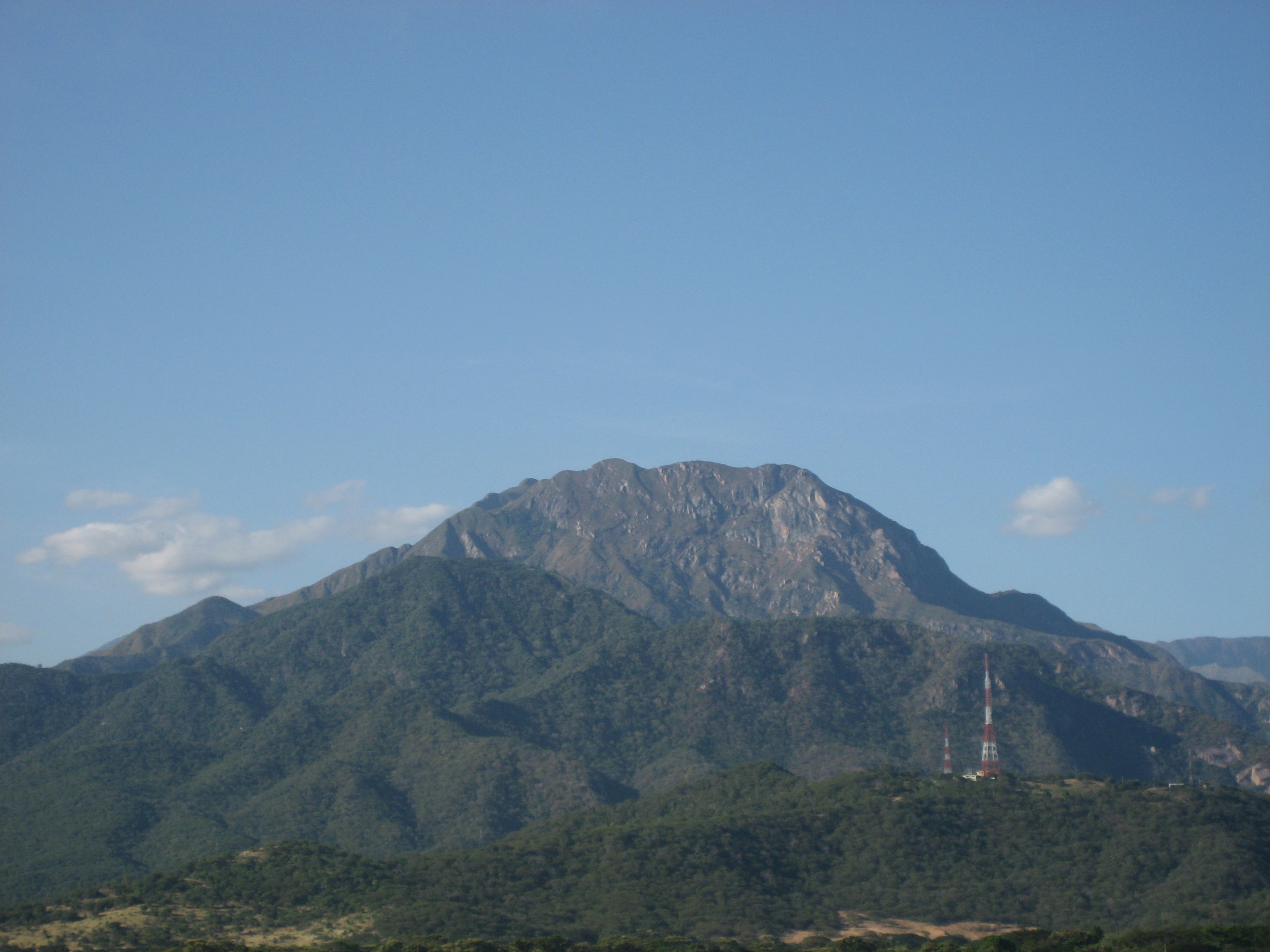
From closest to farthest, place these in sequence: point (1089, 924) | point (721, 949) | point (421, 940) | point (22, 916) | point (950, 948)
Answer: point (950, 948) → point (721, 949) → point (421, 940) → point (22, 916) → point (1089, 924)

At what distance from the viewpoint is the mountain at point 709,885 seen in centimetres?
15275

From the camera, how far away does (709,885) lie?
176750 millimetres

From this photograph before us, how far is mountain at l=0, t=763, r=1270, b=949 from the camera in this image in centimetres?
15275

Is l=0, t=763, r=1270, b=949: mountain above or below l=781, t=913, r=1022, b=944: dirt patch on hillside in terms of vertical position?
above

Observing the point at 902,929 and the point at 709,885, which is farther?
the point at 709,885

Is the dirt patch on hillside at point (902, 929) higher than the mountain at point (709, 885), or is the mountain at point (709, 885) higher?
the mountain at point (709, 885)

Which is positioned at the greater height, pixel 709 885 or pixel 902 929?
pixel 709 885

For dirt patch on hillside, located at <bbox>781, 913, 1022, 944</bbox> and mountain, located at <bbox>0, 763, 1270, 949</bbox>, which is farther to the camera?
dirt patch on hillside, located at <bbox>781, 913, 1022, 944</bbox>

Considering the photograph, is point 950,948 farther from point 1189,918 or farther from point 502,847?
point 502,847

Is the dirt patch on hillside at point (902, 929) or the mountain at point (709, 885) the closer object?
the mountain at point (709, 885)

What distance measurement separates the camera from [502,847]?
192m

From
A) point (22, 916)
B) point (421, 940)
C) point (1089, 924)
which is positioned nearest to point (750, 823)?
point (1089, 924)

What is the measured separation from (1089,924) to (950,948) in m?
76.3

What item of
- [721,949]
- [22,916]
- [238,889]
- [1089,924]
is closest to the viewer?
[721,949]
